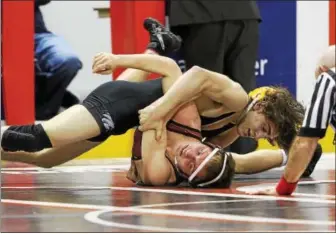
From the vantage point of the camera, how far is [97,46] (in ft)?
28.0

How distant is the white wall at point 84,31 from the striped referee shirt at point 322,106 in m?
4.96

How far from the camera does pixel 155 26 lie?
486cm

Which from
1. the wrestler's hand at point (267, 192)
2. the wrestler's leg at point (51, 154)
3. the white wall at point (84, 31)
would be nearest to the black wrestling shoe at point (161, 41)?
the wrestler's leg at point (51, 154)

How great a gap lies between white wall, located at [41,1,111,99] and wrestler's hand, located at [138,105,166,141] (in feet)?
13.9

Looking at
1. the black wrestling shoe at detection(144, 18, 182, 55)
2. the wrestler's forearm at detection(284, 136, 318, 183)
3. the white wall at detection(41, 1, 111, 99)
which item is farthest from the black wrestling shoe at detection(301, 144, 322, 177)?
the white wall at detection(41, 1, 111, 99)

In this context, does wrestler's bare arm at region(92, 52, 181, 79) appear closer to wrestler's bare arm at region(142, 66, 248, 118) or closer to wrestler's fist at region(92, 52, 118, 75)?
wrestler's fist at region(92, 52, 118, 75)

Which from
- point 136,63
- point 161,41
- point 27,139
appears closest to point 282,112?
point 136,63

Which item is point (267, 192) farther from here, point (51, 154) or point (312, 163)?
point (51, 154)

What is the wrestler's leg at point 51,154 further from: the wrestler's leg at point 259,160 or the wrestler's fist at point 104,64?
the wrestler's leg at point 259,160

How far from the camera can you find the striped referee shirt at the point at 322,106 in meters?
3.48

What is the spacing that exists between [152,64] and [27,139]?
0.63 m

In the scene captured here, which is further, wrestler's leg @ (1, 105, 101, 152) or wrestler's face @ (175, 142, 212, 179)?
wrestler's leg @ (1, 105, 101, 152)

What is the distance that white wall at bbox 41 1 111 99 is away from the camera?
840cm

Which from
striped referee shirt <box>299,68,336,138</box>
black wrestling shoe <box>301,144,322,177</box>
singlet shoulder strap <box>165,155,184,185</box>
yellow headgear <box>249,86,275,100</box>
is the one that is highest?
striped referee shirt <box>299,68,336,138</box>
